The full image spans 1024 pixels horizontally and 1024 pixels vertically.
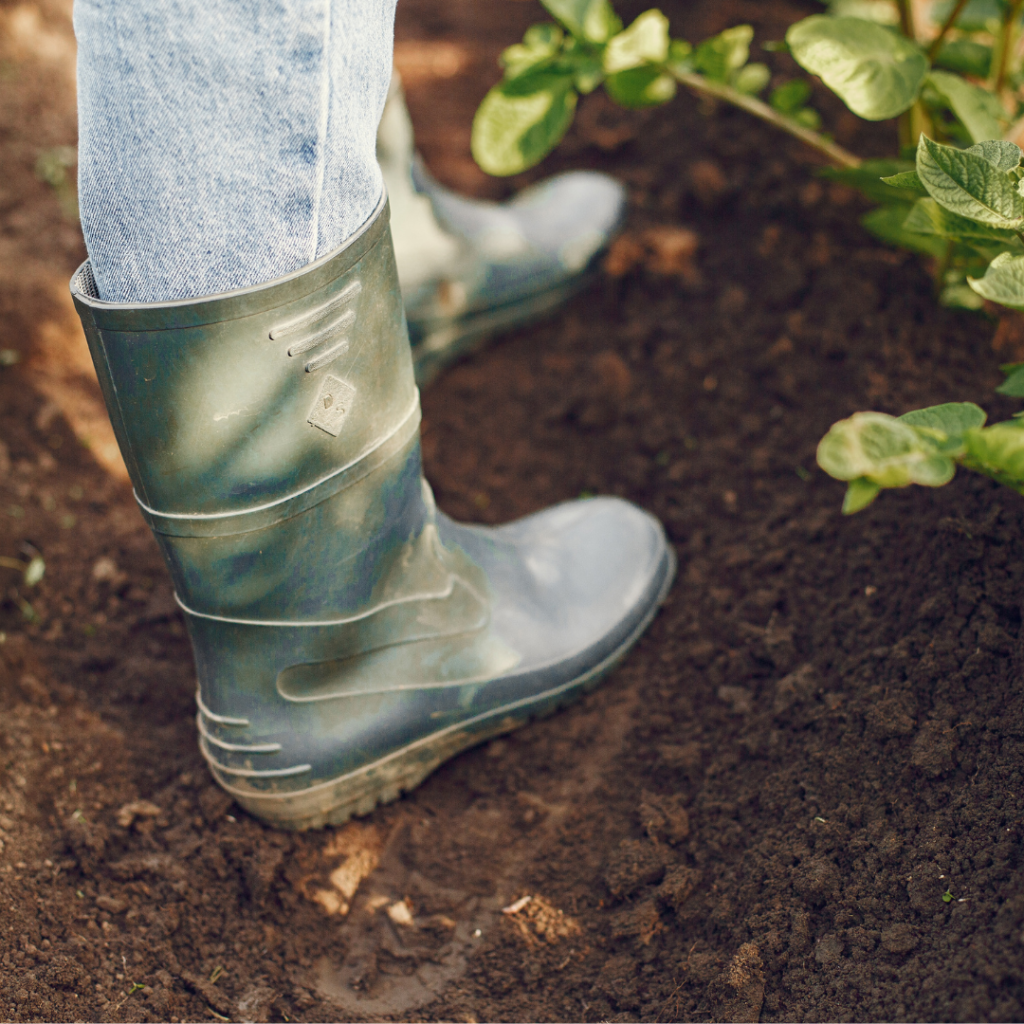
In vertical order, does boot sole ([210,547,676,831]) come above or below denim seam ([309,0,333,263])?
below

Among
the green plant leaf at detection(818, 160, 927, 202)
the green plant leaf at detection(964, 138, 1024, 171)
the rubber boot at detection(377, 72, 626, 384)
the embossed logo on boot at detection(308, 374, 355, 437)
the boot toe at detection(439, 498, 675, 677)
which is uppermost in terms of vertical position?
the green plant leaf at detection(964, 138, 1024, 171)

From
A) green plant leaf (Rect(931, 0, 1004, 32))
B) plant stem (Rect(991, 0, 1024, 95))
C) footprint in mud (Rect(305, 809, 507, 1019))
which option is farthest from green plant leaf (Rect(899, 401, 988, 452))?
green plant leaf (Rect(931, 0, 1004, 32))

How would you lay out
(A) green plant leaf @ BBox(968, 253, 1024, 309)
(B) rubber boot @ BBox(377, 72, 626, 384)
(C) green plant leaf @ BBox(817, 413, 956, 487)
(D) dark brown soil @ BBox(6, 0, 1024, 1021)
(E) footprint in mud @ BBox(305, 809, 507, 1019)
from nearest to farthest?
(C) green plant leaf @ BBox(817, 413, 956, 487) → (A) green plant leaf @ BBox(968, 253, 1024, 309) → (D) dark brown soil @ BBox(6, 0, 1024, 1021) → (E) footprint in mud @ BBox(305, 809, 507, 1019) → (B) rubber boot @ BBox(377, 72, 626, 384)

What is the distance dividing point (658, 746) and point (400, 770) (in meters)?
0.38

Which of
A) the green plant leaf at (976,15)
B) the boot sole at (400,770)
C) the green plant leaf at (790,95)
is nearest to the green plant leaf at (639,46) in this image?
the green plant leaf at (790,95)

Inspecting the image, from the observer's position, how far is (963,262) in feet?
4.75

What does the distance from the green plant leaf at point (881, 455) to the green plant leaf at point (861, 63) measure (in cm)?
63

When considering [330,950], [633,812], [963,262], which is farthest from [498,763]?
[963,262]

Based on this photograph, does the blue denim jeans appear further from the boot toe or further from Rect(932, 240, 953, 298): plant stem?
Rect(932, 240, 953, 298): plant stem

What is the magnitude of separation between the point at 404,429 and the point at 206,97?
444 millimetres

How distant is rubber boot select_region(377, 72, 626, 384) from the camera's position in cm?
189

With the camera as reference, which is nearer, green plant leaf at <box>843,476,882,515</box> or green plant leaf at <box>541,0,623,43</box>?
green plant leaf at <box>843,476,882,515</box>

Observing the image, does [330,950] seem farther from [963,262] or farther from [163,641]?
[963,262]

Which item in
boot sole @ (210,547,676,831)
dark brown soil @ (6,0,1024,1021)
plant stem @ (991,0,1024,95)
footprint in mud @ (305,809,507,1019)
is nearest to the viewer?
dark brown soil @ (6,0,1024,1021)
